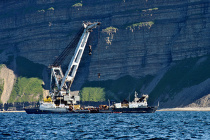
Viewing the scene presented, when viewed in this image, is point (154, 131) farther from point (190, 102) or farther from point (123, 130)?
point (190, 102)

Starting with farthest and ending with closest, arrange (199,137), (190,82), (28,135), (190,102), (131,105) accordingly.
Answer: (190,82), (190,102), (131,105), (28,135), (199,137)

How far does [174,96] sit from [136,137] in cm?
13502

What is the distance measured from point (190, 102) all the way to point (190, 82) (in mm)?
15067

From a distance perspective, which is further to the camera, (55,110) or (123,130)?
(55,110)

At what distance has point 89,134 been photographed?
6719 cm

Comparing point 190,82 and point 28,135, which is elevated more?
point 190,82

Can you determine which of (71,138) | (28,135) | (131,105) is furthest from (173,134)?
(131,105)

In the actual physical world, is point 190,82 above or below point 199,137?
above

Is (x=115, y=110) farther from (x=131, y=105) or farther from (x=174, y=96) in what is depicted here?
(x=174, y=96)

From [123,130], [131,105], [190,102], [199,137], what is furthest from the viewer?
[190,102]

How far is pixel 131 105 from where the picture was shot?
153 metres

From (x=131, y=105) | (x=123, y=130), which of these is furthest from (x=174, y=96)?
(x=123, y=130)

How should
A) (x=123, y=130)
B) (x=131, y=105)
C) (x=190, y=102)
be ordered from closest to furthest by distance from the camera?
(x=123, y=130)
(x=131, y=105)
(x=190, y=102)

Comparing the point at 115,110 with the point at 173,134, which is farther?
the point at 115,110
